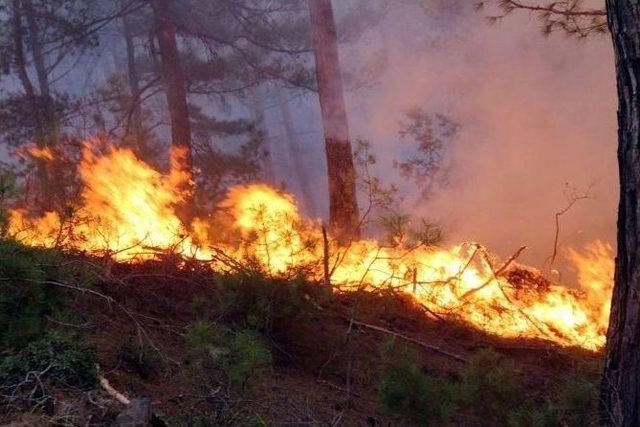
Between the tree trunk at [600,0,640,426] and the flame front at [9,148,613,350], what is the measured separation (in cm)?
257

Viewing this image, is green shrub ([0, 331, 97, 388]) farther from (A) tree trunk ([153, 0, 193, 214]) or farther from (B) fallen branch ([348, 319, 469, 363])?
(A) tree trunk ([153, 0, 193, 214])

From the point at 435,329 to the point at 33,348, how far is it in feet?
12.4

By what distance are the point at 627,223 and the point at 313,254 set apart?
11.0ft

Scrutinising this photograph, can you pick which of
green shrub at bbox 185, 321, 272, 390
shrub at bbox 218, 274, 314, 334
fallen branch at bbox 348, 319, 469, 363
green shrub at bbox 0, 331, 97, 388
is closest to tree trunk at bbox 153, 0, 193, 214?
fallen branch at bbox 348, 319, 469, 363

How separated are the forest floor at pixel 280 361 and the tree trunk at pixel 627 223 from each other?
33 cm

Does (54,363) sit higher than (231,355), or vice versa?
(231,355)

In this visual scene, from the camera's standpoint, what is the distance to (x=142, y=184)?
284 inches

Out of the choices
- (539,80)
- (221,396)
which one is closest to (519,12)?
(539,80)

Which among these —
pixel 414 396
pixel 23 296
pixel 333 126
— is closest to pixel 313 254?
pixel 414 396

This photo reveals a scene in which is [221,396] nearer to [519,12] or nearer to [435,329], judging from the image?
[435,329]

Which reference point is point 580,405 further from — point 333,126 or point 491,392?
point 333,126

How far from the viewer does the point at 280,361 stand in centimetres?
486

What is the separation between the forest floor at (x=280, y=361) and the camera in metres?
3.46

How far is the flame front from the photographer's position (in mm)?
5895
